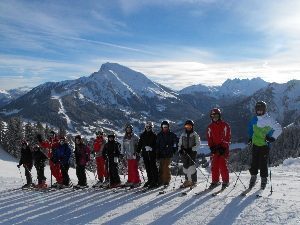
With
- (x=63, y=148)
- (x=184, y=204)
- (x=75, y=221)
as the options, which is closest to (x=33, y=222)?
(x=75, y=221)

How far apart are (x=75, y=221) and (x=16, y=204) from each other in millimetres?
3896

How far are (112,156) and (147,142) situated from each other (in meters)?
2.06

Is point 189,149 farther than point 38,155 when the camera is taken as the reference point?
No

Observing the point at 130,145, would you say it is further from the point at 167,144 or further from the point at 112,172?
the point at 167,144

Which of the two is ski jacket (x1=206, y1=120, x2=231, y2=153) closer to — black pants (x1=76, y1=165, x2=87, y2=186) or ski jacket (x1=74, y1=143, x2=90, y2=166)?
ski jacket (x1=74, y1=143, x2=90, y2=166)

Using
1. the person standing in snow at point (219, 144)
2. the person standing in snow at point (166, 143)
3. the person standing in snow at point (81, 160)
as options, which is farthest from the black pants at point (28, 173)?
the person standing in snow at point (219, 144)

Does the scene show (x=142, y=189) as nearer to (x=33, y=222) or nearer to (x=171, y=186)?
(x=171, y=186)

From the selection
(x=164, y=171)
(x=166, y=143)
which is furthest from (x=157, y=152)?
(x=164, y=171)

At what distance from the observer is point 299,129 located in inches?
4596

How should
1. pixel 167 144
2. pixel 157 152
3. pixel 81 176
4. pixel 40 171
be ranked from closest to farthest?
pixel 167 144 → pixel 157 152 → pixel 81 176 → pixel 40 171

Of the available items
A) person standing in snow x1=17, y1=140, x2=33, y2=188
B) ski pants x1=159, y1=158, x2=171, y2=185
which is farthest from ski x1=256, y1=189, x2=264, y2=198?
person standing in snow x1=17, y1=140, x2=33, y2=188

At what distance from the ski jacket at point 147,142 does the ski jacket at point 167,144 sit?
282 millimetres

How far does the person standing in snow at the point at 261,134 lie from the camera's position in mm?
12766

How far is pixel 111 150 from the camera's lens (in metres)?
16.8
